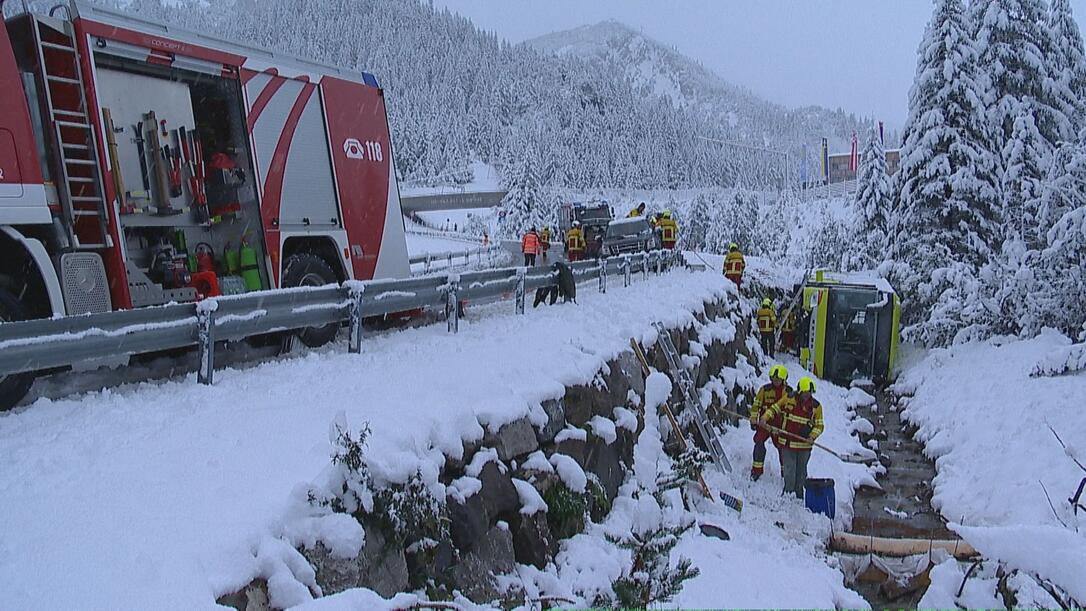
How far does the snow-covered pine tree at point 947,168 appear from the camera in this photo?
20.5 m

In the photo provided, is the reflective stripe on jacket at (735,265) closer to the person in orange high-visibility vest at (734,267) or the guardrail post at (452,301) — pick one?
the person in orange high-visibility vest at (734,267)

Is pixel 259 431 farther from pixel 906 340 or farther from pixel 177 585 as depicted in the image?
pixel 906 340

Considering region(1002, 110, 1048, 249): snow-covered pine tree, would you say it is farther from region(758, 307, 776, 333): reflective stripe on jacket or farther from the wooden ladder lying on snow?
the wooden ladder lying on snow

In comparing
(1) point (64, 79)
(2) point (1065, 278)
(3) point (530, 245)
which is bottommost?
(2) point (1065, 278)

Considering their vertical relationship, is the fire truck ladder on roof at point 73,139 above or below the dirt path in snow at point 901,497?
above

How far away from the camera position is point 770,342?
21156 mm

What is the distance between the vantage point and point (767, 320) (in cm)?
2086

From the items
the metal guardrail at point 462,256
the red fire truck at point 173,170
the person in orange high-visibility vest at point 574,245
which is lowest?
the metal guardrail at point 462,256

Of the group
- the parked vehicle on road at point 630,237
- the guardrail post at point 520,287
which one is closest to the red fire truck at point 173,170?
the guardrail post at point 520,287

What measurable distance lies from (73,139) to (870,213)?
29.0m

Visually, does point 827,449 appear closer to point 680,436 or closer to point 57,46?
point 680,436

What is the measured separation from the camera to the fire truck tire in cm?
504

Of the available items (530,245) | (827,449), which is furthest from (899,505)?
(530,245)

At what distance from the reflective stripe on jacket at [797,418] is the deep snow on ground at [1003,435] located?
1.99 metres
